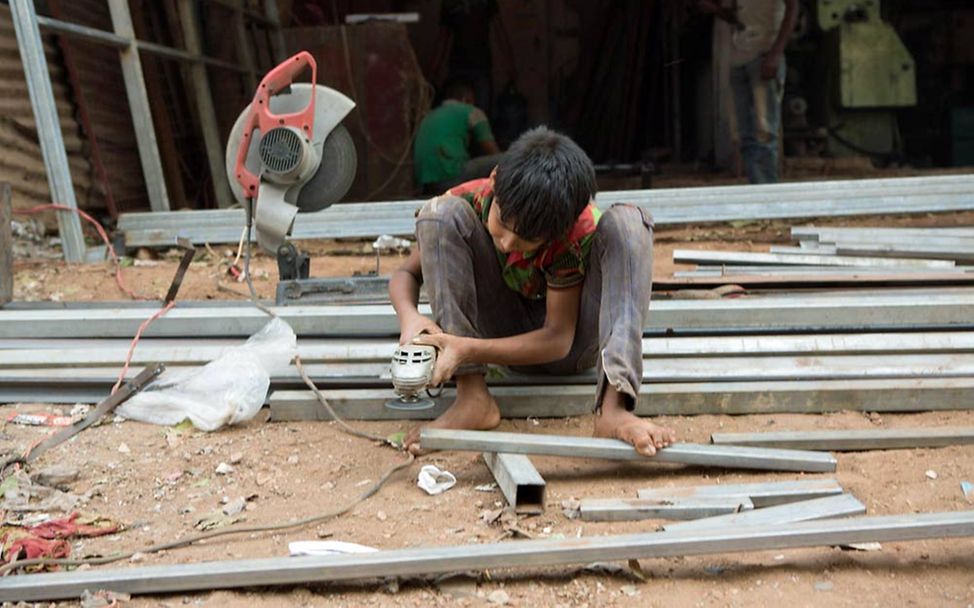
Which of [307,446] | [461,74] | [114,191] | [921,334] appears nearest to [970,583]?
[921,334]

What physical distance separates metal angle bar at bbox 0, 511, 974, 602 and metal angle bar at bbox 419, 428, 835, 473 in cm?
45

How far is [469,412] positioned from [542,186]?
820 millimetres

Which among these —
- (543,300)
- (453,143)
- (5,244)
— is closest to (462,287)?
(543,300)

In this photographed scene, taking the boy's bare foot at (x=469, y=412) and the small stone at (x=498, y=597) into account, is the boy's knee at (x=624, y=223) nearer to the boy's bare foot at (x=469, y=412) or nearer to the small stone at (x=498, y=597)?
the boy's bare foot at (x=469, y=412)

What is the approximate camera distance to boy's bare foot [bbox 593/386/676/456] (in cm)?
235

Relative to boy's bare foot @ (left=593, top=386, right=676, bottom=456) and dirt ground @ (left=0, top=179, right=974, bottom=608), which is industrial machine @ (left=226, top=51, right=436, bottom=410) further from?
boy's bare foot @ (left=593, top=386, right=676, bottom=456)

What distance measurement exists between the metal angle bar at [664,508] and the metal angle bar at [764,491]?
0.03 metres

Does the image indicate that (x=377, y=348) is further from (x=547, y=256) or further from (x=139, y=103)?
(x=139, y=103)

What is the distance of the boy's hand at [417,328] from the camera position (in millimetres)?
2492

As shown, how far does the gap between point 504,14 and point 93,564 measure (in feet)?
32.8

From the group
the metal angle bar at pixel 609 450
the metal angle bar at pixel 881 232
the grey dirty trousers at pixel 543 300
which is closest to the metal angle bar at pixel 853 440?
the metal angle bar at pixel 609 450

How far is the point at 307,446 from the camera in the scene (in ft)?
9.09

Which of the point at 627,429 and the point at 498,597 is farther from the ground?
the point at 627,429

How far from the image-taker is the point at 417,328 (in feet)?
8.27
